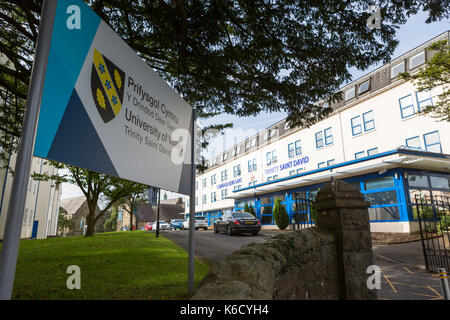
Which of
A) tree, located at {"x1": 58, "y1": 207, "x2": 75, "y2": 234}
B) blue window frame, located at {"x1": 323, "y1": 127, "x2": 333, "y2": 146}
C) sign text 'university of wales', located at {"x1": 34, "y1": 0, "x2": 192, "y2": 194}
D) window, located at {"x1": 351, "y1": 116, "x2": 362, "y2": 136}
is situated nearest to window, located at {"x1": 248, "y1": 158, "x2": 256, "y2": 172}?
blue window frame, located at {"x1": 323, "y1": 127, "x2": 333, "y2": 146}

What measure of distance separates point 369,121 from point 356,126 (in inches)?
43.2

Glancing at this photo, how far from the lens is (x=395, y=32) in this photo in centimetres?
496

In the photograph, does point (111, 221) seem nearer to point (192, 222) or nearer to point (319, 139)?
point (319, 139)

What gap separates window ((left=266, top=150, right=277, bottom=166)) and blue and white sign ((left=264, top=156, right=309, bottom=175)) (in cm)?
80

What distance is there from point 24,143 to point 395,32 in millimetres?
5921

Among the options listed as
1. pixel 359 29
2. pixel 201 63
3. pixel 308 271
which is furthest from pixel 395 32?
pixel 308 271

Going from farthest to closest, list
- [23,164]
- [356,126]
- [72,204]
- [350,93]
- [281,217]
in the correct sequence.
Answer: [72,204], [350,93], [356,126], [281,217], [23,164]

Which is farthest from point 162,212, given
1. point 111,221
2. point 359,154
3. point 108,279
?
point 108,279

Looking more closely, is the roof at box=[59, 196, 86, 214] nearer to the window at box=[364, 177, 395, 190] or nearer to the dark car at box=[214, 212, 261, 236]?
the dark car at box=[214, 212, 261, 236]

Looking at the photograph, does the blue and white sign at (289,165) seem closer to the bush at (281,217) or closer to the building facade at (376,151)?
the building facade at (376,151)

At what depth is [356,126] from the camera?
71.8ft
